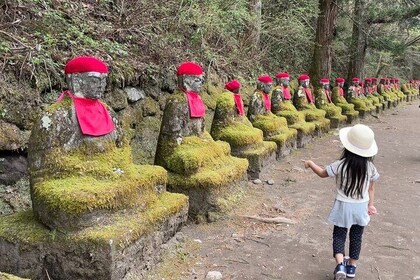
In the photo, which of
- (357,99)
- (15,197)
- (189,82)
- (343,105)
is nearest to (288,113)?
(189,82)

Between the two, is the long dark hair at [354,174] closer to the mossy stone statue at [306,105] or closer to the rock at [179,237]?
the rock at [179,237]

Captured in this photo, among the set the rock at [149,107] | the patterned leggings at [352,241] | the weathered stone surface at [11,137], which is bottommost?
the patterned leggings at [352,241]

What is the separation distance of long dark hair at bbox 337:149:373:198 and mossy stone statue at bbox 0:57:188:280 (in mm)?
1704

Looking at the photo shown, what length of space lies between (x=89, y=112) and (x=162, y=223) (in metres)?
1.21

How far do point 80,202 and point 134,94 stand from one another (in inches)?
139

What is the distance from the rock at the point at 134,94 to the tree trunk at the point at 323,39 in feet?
27.2

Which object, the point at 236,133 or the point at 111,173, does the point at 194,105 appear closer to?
the point at 236,133

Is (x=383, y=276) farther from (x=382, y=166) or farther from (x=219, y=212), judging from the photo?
(x=382, y=166)

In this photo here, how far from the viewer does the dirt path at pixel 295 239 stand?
3904 mm

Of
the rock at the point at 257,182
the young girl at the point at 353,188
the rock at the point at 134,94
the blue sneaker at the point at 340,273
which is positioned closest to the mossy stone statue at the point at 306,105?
the rock at the point at 257,182

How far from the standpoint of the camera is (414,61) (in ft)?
108

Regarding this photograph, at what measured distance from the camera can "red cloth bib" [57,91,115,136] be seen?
11.4 ft

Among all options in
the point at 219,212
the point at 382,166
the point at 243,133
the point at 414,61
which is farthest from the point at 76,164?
the point at 414,61

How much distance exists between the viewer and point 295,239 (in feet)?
15.2
